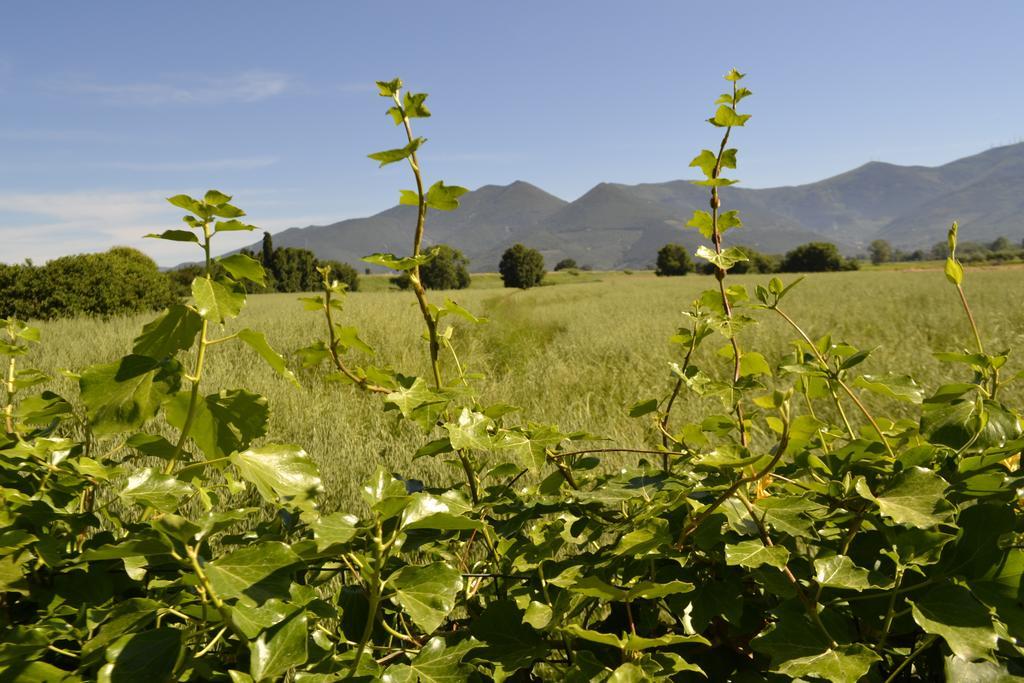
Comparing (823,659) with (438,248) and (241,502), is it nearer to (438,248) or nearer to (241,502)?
(438,248)

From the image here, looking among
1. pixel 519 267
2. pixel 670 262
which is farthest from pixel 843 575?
pixel 670 262

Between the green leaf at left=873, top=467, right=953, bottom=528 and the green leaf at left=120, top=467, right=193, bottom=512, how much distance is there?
0.82 meters

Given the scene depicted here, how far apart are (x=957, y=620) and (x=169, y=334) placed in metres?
1.00

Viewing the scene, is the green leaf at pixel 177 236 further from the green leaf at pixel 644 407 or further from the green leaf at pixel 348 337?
the green leaf at pixel 644 407

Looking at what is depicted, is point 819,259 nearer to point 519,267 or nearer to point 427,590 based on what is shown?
point 519,267

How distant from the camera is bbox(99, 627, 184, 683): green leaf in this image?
21.6 inches

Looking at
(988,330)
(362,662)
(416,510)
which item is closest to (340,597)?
(362,662)

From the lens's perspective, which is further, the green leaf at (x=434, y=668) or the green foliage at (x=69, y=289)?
the green foliage at (x=69, y=289)

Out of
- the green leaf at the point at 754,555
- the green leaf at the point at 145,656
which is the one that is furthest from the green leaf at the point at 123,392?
the green leaf at the point at 754,555

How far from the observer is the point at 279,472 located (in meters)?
0.66

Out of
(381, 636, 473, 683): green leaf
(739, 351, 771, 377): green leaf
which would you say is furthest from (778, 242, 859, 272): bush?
(381, 636, 473, 683): green leaf

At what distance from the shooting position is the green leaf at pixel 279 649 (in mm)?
534

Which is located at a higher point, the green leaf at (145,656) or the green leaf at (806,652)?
the green leaf at (145,656)

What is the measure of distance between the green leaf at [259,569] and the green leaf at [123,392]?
0.26m
